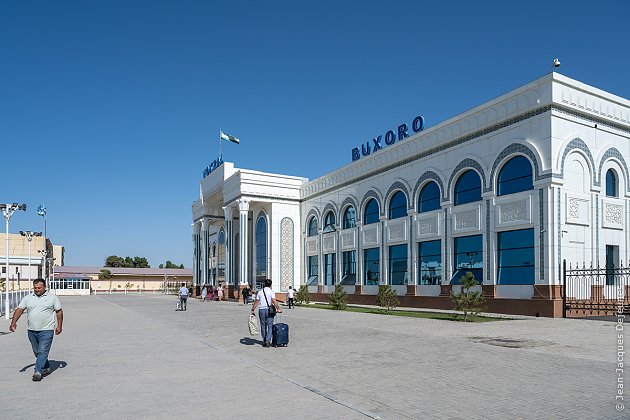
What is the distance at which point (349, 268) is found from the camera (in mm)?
42344

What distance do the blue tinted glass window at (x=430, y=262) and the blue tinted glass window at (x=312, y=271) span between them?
1549 cm

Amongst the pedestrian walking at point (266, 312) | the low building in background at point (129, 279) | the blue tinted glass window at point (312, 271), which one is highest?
the pedestrian walking at point (266, 312)

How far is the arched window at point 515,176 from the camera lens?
25.8 metres

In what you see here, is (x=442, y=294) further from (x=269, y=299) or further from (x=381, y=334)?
(x=269, y=299)

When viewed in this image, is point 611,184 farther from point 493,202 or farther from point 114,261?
point 114,261

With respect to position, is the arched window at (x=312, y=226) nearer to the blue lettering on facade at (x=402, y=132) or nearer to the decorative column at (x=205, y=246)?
the blue lettering on facade at (x=402, y=132)

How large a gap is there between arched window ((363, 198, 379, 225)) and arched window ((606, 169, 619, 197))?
627 inches

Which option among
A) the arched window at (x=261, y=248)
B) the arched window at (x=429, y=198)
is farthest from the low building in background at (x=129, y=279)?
the arched window at (x=429, y=198)

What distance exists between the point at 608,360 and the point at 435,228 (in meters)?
21.1

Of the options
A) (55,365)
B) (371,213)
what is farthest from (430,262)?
(55,365)

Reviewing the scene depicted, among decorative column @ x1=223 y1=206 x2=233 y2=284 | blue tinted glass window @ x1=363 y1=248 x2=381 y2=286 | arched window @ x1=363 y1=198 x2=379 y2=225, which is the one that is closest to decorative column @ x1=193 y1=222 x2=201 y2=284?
decorative column @ x1=223 y1=206 x2=233 y2=284

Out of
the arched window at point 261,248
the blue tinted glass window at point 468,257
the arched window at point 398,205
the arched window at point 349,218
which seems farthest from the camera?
the arched window at point 261,248

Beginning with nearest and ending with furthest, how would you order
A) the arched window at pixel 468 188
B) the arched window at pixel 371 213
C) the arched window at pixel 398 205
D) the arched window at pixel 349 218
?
the arched window at pixel 468 188
the arched window at pixel 398 205
the arched window at pixel 371 213
the arched window at pixel 349 218

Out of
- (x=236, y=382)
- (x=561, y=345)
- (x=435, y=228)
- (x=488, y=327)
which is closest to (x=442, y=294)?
(x=435, y=228)
